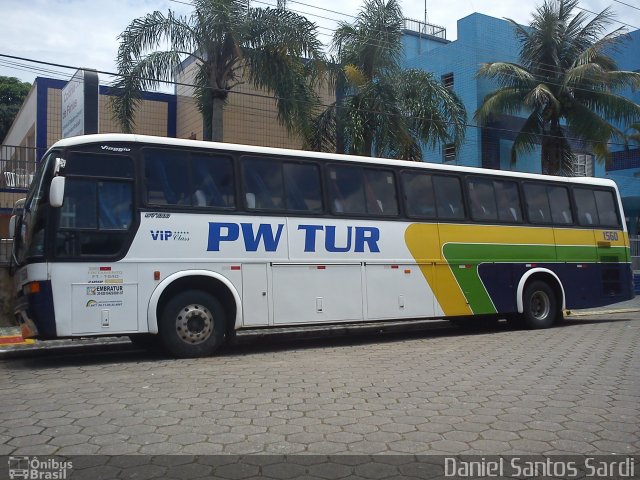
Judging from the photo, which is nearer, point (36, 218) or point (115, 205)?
point (36, 218)

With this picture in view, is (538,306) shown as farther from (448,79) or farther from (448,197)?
(448,79)

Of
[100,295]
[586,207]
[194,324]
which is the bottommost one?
[194,324]

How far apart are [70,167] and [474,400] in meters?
5.96

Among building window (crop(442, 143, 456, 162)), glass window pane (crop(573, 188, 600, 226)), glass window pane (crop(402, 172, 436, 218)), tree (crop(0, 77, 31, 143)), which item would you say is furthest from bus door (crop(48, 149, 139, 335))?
tree (crop(0, 77, 31, 143))

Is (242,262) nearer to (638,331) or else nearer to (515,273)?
(515,273)

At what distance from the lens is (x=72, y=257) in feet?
28.3

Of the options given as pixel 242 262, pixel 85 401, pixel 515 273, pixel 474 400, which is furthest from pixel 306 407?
pixel 515 273

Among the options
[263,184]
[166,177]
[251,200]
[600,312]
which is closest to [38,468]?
[166,177]

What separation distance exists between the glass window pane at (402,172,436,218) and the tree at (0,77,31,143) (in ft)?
133

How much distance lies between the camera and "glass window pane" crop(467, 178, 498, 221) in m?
12.8

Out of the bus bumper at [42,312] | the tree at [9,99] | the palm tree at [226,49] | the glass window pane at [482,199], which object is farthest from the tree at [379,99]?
the tree at [9,99]

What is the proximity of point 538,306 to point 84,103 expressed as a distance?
38.3 feet

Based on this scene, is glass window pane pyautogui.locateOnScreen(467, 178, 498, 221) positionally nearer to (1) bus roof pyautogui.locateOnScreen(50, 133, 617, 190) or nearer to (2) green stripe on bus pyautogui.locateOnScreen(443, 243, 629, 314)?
Result: (1) bus roof pyautogui.locateOnScreen(50, 133, 617, 190)

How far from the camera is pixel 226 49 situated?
15.9 metres
